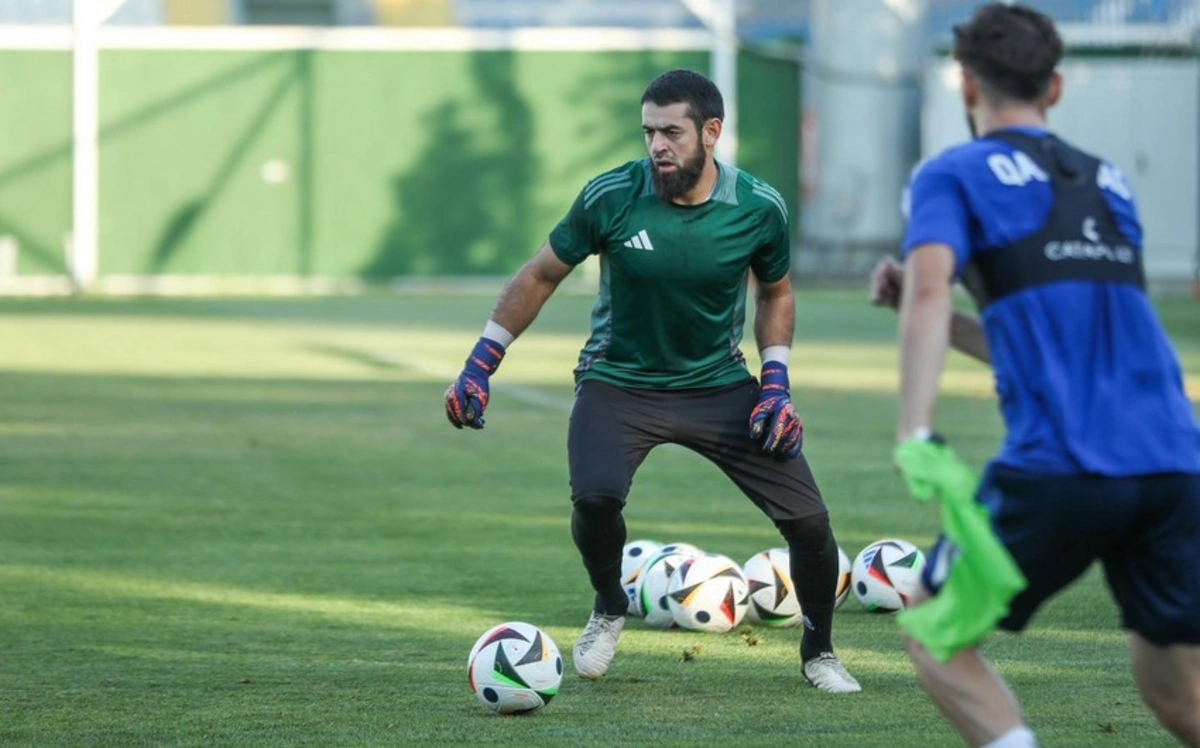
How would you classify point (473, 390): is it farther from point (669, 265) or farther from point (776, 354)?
point (776, 354)

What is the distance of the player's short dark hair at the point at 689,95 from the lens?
23.8 feet

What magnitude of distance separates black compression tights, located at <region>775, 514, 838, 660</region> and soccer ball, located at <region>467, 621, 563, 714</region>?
3.05ft

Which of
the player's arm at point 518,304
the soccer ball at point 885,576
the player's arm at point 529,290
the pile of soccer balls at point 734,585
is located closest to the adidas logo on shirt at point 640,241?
the player's arm at point 518,304

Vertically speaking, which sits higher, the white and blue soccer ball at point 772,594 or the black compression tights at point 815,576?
the black compression tights at point 815,576

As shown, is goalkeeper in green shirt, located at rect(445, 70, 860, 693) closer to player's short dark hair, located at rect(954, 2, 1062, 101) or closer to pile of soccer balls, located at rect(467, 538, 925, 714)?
pile of soccer balls, located at rect(467, 538, 925, 714)

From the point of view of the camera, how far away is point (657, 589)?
8.72m

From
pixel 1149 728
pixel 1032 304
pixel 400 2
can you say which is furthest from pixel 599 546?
pixel 400 2

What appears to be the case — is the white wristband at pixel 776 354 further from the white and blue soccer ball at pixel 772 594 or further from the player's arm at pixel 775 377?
the white and blue soccer ball at pixel 772 594

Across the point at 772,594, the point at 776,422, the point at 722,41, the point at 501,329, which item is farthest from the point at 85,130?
the point at 776,422

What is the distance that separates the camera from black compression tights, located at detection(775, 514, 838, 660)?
24.6ft

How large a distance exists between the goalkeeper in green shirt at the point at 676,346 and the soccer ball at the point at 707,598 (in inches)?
33.4

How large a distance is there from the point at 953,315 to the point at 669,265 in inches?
90.0

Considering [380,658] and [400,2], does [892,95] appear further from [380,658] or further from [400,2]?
[380,658]

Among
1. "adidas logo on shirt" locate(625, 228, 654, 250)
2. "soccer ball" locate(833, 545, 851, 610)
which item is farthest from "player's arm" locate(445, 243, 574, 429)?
"soccer ball" locate(833, 545, 851, 610)
